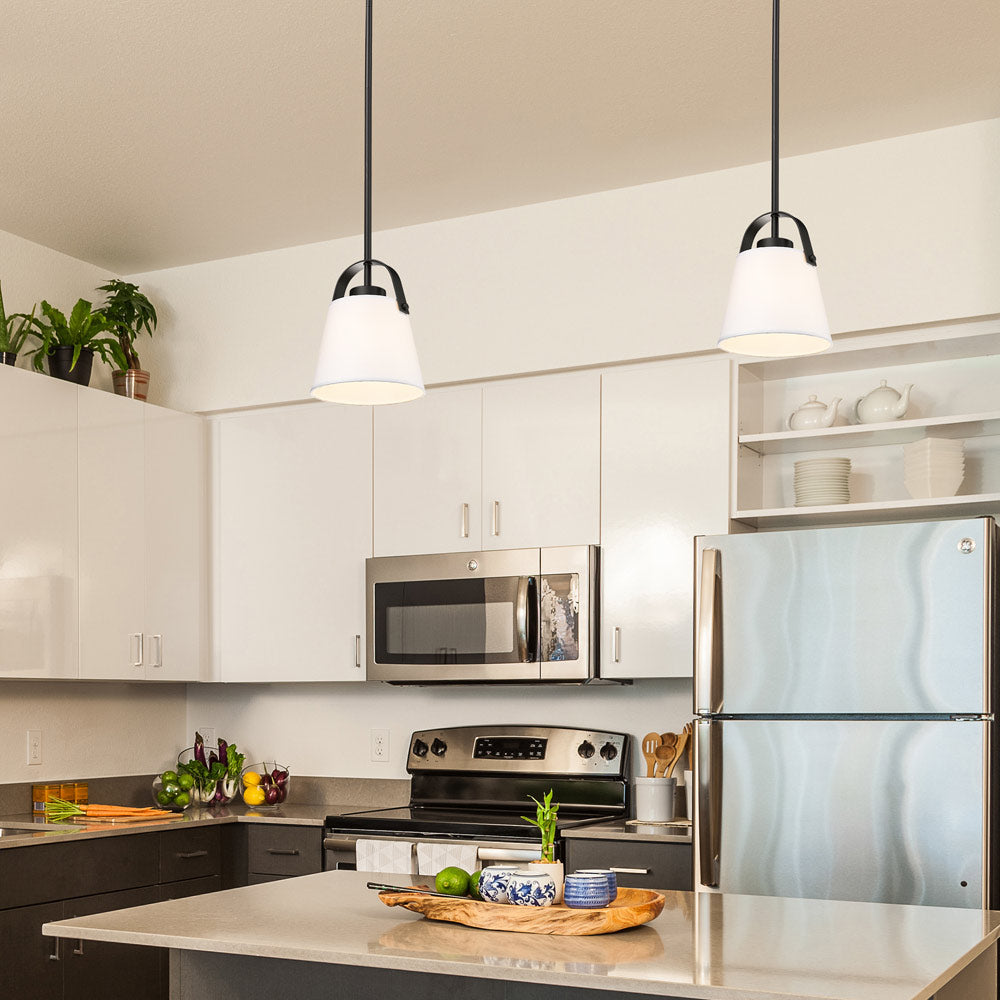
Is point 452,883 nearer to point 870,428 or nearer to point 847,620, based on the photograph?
point 847,620

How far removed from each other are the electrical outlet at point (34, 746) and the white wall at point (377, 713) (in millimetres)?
742

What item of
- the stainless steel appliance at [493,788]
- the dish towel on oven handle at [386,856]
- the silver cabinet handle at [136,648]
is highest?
the silver cabinet handle at [136,648]

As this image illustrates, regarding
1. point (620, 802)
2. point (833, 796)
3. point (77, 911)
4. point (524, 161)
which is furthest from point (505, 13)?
point (77, 911)

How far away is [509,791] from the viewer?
4188 millimetres

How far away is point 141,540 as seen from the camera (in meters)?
4.27

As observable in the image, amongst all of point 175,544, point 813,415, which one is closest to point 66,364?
point 175,544

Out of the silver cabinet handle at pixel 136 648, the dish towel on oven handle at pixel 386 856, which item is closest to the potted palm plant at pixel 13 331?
the silver cabinet handle at pixel 136 648

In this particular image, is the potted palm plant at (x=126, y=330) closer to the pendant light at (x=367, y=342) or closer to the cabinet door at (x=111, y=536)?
the cabinet door at (x=111, y=536)

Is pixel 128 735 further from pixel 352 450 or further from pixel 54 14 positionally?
pixel 54 14

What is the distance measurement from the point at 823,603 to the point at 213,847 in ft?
6.99

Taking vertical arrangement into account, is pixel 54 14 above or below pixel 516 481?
above

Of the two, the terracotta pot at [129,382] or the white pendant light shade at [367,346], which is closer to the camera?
the white pendant light shade at [367,346]

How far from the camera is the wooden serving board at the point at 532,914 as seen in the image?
2.04 m

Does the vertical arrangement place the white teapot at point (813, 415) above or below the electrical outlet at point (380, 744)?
above
